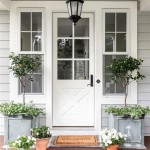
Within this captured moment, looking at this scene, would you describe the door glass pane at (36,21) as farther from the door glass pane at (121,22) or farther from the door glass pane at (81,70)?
the door glass pane at (121,22)

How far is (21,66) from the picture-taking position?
16.2 ft

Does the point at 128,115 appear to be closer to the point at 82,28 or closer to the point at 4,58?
Result: the point at 82,28

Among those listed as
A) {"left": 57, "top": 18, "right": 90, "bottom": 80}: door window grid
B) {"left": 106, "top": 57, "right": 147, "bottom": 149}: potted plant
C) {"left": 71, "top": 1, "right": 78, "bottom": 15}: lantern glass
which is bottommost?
{"left": 106, "top": 57, "right": 147, "bottom": 149}: potted plant

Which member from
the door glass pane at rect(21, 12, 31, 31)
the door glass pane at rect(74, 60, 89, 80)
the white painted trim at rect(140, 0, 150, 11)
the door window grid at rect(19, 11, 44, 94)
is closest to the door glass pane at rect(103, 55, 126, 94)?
the door glass pane at rect(74, 60, 89, 80)

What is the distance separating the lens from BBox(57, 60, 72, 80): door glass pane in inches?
218

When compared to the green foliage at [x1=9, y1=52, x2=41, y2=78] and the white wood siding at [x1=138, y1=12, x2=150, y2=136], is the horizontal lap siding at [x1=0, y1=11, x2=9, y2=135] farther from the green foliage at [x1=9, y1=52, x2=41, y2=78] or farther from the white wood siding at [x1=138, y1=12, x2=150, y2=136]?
the white wood siding at [x1=138, y1=12, x2=150, y2=136]

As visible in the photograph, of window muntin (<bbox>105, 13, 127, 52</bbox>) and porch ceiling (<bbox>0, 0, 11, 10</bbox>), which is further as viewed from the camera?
window muntin (<bbox>105, 13, 127, 52</bbox>)

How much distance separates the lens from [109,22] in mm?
5422

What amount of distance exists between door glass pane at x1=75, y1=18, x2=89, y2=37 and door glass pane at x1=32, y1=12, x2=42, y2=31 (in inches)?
29.2

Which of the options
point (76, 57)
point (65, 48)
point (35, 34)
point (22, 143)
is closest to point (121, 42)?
point (76, 57)

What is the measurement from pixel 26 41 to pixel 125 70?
6.61 ft

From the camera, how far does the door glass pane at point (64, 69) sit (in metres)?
5.53

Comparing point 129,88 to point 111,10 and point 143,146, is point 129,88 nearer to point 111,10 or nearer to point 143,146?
point 143,146

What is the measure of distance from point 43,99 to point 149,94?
210 centimetres
